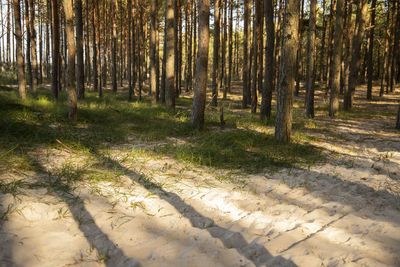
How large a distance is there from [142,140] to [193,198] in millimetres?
3957

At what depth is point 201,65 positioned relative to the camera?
385 inches

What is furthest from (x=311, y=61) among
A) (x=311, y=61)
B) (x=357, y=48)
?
(x=357, y=48)

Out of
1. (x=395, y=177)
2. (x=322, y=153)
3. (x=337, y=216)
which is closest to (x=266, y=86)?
(x=322, y=153)

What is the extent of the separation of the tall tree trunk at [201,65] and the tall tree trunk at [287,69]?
2329mm

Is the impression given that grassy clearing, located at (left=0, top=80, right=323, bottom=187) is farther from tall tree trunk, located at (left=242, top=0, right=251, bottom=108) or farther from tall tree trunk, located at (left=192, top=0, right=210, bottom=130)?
tall tree trunk, located at (left=242, top=0, right=251, bottom=108)

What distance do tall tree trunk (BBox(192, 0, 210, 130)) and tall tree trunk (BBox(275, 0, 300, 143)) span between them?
2329 millimetres

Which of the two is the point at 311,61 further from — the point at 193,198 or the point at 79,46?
the point at 79,46

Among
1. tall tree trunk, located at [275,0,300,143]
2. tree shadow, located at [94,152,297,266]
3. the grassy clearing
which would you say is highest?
tall tree trunk, located at [275,0,300,143]

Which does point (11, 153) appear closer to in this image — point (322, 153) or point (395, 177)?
point (322, 153)

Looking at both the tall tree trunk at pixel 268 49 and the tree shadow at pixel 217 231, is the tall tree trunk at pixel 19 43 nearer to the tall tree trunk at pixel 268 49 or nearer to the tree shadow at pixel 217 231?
the tall tree trunk at pixel 268 49

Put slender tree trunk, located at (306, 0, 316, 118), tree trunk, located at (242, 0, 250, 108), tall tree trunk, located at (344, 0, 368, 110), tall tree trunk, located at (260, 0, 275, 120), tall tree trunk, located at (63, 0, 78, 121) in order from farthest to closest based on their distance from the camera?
tree trunk, located at (242, 0, 250, 108) → tall tree trunk, located at (344, 0, 368, 110) → slender tree trunk, located at (306, 0, 316, 118) → tall tree trunk, located at (260, 0, 275, 120) → tall tree trunk, located at (63, 0, 78, 121)

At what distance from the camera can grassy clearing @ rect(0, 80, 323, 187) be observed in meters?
6.71

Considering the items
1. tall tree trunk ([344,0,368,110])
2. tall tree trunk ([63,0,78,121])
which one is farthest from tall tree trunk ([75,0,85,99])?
tall tree trunk ([344,0,368,110])

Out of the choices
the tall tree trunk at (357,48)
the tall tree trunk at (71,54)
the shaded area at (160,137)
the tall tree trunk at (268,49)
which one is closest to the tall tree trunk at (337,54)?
the tall tree trunk at (357,48)
